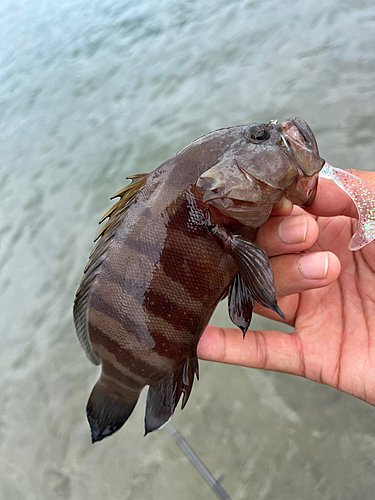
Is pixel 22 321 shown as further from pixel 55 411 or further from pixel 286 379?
pixel 286 379

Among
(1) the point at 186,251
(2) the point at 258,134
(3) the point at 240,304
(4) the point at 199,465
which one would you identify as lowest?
(4) the point at 199,465

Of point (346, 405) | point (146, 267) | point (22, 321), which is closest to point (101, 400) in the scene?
point (146, 267)

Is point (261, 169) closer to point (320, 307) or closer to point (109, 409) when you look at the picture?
point (320, 307)

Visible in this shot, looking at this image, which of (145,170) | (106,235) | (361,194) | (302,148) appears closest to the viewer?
(302,148)

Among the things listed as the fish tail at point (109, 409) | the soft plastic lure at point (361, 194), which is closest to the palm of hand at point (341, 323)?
the soft plastic lure at point (361, 194)

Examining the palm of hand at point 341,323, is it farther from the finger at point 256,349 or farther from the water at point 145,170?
the water at point 145,170

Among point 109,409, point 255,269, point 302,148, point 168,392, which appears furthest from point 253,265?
point 109,409
